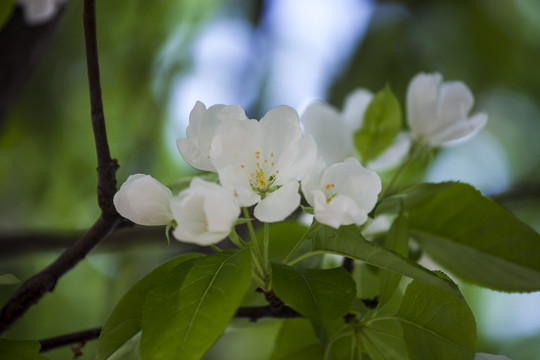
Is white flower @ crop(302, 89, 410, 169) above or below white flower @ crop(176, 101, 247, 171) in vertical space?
below

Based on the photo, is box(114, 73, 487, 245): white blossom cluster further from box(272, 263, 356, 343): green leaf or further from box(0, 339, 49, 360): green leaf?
box(0, 339, 49, 360): green leaf

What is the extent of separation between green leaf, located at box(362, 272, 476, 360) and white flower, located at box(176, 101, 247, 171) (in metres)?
0.29

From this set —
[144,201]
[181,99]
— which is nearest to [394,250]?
[144,201]

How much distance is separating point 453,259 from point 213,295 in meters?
0.43

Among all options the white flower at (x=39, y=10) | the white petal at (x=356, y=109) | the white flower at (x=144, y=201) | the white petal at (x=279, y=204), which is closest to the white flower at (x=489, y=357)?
the white petal at (x=279, y=204)

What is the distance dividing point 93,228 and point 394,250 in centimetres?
42

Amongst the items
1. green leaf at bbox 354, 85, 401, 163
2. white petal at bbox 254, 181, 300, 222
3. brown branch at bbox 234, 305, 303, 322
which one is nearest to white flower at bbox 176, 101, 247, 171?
white petal at bbox 254, 181, 300, 222

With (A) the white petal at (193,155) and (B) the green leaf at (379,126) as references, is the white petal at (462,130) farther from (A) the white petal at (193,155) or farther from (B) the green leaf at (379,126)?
(A) the white petal at (193,155)

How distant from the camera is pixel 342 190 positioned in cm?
59

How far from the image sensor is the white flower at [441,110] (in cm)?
93

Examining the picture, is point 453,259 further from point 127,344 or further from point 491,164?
point 491,164

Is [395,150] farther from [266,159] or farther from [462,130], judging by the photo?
[266,159]

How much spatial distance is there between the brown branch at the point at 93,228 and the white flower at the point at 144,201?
0.38 ft

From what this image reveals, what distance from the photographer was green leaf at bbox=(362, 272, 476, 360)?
0.59 metres
